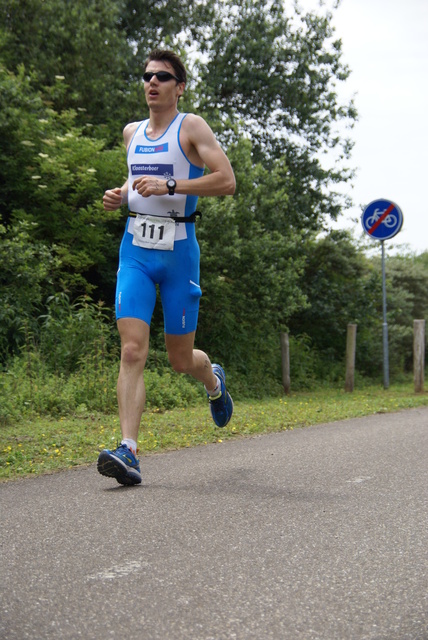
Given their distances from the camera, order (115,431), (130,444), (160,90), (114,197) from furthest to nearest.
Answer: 1. (115,431)
2. (114,197)
3. (160,90)
4. (130,444)

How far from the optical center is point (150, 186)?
500cm

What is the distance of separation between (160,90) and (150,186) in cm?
70

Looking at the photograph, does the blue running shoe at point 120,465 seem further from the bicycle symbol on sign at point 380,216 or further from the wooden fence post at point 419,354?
the wooden fence post at point 419,354

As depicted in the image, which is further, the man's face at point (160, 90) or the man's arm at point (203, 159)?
the man's face at point (160, 90)

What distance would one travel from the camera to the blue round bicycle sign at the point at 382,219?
15047mm

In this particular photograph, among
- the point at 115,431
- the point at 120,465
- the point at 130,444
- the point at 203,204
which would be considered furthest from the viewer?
the point at 203,204

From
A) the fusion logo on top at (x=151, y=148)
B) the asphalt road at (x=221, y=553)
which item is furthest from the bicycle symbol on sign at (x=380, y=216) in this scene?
the fusion logo on top at (x=151, y=148)

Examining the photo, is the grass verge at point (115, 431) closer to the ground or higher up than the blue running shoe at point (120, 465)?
closer to the ground

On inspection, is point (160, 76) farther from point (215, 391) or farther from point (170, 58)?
point (215, 391)

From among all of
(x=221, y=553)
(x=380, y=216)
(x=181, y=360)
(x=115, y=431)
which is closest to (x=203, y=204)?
(x=380, y=216)

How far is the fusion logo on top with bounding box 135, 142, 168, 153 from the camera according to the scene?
5211 mm

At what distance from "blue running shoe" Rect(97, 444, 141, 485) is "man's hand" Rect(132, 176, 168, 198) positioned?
1474 millimetres

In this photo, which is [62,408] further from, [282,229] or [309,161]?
[309,161]

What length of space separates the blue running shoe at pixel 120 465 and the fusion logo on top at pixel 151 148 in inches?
69.9
